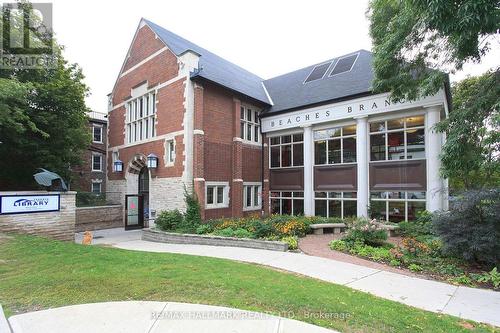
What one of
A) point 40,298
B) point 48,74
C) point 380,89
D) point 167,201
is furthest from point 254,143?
point 40,298

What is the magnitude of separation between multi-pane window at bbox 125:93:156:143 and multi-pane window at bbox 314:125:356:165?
9830mm

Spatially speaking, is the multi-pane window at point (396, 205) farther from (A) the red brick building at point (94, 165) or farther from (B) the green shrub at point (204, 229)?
(A) the red brick building at point (94, 165)

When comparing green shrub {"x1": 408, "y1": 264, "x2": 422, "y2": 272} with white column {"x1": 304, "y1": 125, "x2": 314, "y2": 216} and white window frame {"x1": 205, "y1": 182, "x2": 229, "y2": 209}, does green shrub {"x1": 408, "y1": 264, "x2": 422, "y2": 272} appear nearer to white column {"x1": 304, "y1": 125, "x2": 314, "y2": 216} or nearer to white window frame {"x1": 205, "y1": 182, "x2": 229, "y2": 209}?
white column {"x1": 304, "y1": 125, "x2": 314, "y2": 216}

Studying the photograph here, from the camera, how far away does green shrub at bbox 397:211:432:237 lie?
1209cm

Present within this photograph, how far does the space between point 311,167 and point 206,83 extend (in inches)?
304

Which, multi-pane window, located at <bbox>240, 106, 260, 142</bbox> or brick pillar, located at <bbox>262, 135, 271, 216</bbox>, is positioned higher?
multi-pane window, located at <bbox>240, 106, 260, 142</bbox>

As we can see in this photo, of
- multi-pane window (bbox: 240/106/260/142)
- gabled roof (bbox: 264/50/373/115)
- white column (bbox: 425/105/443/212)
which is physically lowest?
white column (bbox: 425/105/443/212)

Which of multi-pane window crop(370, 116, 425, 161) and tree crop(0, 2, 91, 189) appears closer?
multi-pane window crop(370, 116, 425, 161)

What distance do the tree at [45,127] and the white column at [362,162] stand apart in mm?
16274

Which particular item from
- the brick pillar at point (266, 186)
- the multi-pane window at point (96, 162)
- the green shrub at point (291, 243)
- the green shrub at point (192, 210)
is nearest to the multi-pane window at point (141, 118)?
the green shrub at point (192, 210)

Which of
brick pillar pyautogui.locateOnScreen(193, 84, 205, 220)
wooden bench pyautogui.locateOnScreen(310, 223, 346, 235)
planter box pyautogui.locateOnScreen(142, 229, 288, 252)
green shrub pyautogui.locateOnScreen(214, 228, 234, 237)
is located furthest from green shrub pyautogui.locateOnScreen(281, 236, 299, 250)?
brick pillar pyautogui.locateOnScreen(193, 84, 205, 220)

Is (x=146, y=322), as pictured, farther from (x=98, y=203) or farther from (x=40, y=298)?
(x=98, y=203)

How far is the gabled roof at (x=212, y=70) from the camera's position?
55.9 feet

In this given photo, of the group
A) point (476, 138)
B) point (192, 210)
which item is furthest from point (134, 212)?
point (476, 138)
